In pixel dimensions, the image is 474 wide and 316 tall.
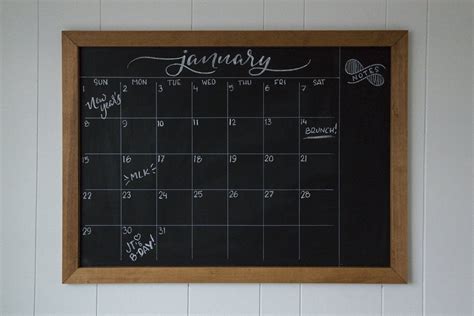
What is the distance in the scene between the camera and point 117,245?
1.69 m

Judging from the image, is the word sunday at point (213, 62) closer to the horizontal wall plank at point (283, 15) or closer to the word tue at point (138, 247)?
the horizontal wall plank at point (283, 15)

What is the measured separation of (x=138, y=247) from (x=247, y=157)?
54 centimetres

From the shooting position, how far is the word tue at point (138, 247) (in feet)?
5.53

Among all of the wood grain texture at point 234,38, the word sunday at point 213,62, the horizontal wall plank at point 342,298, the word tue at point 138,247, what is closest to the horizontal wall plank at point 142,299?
the word tue at point 138,247

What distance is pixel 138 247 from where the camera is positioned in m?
1.69

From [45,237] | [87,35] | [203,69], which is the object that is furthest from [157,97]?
[45,237]

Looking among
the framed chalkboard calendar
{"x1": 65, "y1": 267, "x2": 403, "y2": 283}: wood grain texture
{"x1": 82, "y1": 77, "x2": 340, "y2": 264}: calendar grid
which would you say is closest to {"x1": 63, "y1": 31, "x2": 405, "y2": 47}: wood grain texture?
the framed chalkboard calendar

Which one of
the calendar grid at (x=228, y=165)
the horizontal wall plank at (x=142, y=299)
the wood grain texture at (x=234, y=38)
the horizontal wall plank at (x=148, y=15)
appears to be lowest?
the horizontal wall plank at (x=142, y=299)

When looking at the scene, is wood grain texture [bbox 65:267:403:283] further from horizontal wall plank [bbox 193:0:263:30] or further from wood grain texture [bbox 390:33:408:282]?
horizontal wall plank [bbox 193:0:263:30]

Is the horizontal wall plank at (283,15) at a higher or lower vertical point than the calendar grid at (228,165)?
higher

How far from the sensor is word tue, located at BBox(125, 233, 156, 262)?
1686mm

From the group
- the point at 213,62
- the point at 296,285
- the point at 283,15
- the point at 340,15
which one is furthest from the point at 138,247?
the point at 340,15

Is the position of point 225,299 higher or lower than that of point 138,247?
lower

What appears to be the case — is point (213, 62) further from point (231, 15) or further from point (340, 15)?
point (340, 15)
